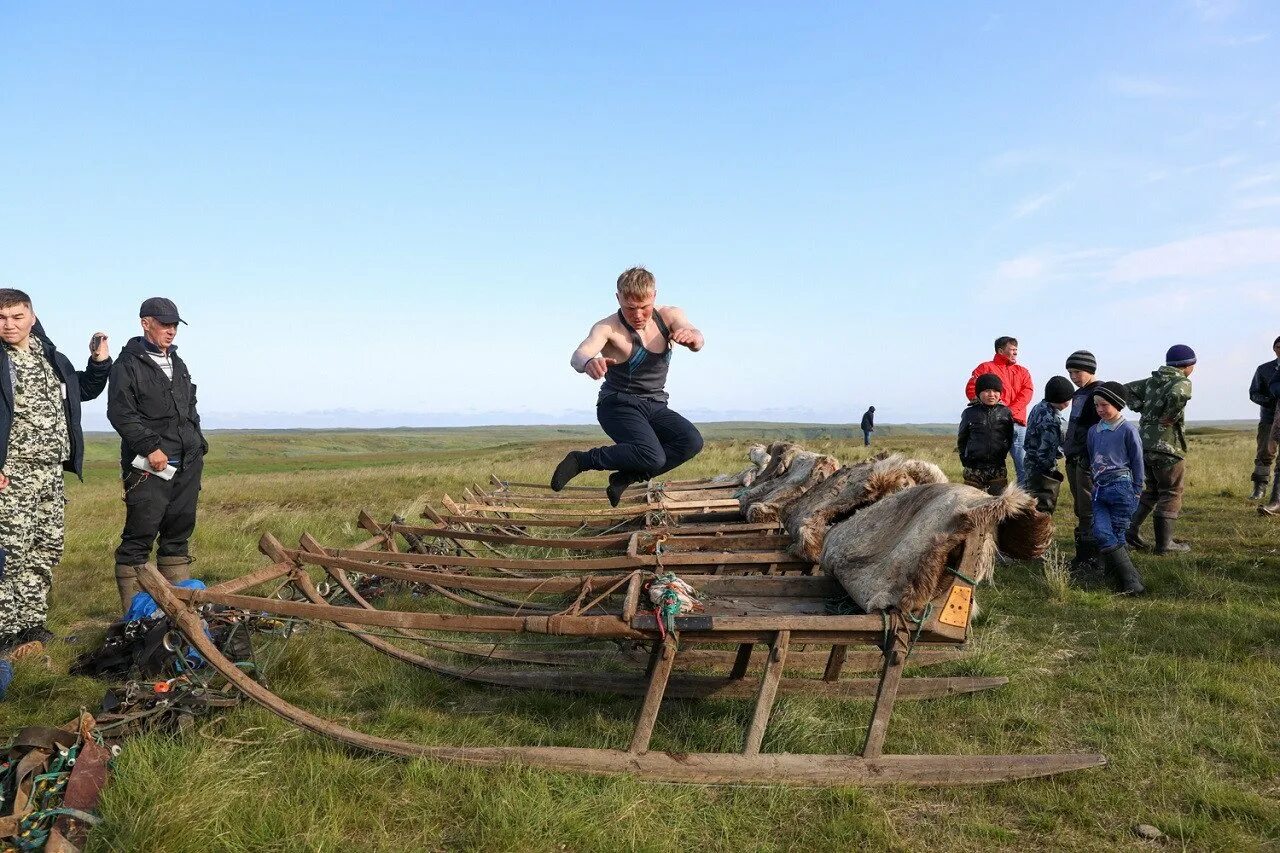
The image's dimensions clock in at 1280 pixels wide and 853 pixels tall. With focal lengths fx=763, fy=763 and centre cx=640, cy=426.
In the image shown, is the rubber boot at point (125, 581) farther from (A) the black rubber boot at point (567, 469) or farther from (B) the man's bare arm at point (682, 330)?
(B) the man's bare arm at point (682, 330)

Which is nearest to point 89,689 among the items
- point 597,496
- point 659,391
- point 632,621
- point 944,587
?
point 632,621

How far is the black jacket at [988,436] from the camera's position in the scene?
25.8 feet

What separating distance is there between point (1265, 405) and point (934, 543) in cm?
981

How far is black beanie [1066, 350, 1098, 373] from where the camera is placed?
7789 mm

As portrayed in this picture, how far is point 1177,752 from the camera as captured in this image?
368 cm

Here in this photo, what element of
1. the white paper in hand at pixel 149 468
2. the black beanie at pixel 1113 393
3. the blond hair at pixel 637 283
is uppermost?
the blond hair at pixel 637 283

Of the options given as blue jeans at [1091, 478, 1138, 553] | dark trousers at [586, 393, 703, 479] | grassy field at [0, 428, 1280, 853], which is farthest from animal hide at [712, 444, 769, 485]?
grassy field at [0, 428, 1280, 853]

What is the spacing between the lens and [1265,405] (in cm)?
1028

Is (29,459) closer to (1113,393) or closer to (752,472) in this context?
(752,472)

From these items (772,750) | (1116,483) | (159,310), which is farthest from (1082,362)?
(159,310)

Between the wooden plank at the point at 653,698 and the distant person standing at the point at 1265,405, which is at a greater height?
the distant person standing at the point at 1265,405

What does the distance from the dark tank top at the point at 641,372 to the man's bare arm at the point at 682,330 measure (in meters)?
0.05

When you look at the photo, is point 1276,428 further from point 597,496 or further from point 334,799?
point 334,799

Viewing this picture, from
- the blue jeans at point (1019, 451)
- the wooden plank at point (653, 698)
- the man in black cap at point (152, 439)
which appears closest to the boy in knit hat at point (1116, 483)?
the blue jeans at point (1019, 451)
